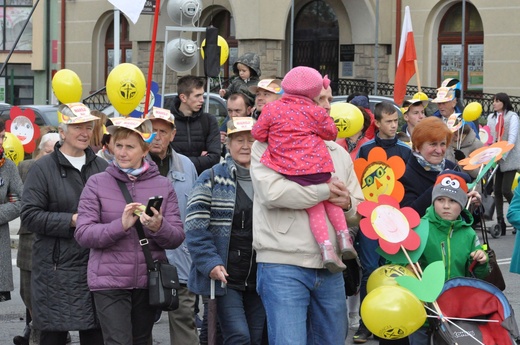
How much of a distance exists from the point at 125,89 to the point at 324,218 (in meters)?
3.86

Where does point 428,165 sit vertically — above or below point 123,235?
above

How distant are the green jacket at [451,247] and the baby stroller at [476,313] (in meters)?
0.29

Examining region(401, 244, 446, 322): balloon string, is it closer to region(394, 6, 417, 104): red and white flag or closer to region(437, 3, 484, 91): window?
region(394, 6, 417, 104): red and white flag

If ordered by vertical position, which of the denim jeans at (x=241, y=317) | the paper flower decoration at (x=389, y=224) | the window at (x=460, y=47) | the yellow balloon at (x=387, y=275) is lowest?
the denim jeans at (x=241, y=317)

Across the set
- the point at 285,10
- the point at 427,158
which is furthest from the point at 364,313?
the point at 285,10

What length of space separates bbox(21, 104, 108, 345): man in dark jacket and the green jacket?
2.07 metres

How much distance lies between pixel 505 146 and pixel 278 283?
7.64 feet

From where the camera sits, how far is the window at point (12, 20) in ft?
126

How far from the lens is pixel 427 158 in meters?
7.53

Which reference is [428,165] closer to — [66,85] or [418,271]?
[418,271]

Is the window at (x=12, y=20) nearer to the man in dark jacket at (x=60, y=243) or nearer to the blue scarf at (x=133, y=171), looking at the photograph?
the man in dark jacket at (x=60, y=243)

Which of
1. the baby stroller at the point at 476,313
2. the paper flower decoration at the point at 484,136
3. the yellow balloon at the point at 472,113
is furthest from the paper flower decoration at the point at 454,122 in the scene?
the baby stroller at the point at 476,313

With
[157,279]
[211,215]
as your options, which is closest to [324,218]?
[211,215]

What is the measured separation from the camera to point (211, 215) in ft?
21.2
